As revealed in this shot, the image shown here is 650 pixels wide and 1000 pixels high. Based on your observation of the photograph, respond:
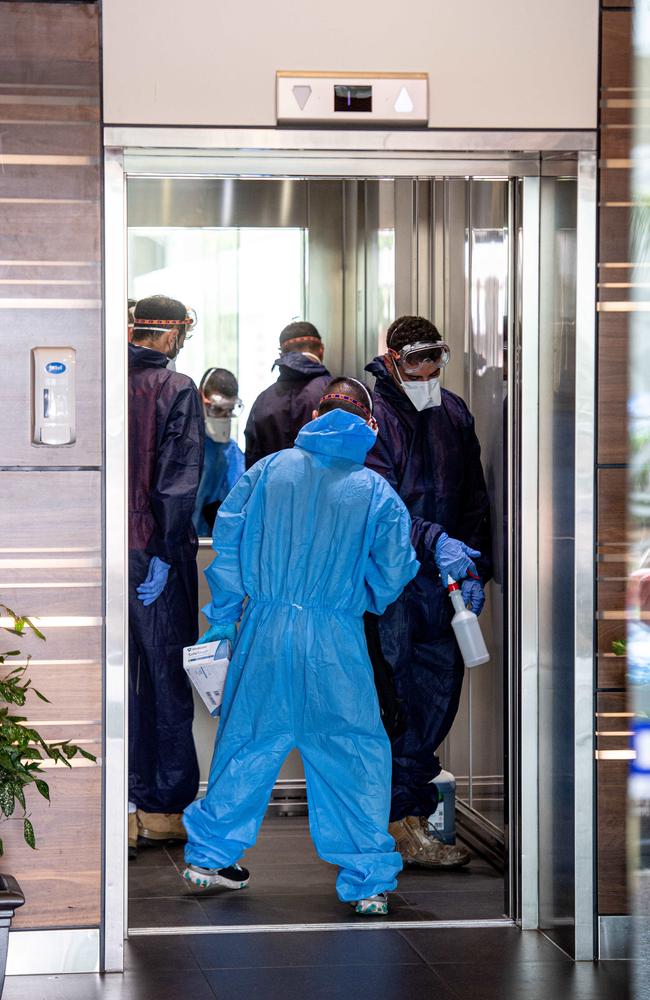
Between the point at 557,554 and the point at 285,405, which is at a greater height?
the point at 285,405

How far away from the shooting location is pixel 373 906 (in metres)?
3.63

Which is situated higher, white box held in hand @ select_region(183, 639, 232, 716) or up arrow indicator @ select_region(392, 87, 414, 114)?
up arrow indicator @ select_region(392, 87, 414, 114)

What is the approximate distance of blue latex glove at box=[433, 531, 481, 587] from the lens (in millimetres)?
3967

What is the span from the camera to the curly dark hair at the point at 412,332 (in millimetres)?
4184

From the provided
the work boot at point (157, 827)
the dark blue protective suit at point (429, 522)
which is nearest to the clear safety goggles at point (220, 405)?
the dark blue protective suit at point (429, 522)

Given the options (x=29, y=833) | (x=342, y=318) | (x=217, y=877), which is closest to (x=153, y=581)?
(x=217, y=877)

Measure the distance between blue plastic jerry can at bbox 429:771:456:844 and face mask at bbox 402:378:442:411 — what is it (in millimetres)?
1196

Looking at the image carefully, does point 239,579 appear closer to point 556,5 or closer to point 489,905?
point 489,905

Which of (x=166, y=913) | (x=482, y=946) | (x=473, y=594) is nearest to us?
(x=482, y=946)

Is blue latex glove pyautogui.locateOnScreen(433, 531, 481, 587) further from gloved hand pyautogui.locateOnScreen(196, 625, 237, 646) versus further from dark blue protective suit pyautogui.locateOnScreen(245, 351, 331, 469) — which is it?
dark blue protective suit pyautogui.locateOnScreen(245, 351, 331, 469)

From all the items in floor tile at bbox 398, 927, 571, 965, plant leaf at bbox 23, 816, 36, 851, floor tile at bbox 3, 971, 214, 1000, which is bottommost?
floor tile at bbox 398, 927, 571, 965

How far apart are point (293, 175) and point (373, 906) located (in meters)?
1.93

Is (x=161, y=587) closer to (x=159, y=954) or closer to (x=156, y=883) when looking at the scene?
(x=156, y=883)

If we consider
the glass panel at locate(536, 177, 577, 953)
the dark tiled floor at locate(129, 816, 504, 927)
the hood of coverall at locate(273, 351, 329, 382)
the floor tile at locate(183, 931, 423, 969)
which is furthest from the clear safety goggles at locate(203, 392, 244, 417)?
the floor tile at locate(183, 931, 423, 969)
